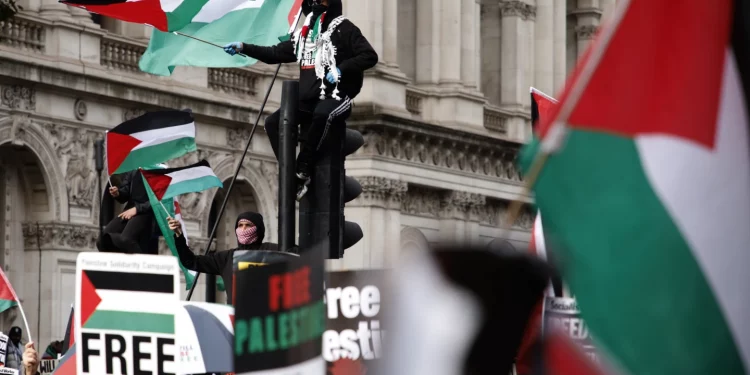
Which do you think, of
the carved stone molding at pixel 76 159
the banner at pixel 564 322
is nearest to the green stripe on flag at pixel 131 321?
the banner at pixel 564 322

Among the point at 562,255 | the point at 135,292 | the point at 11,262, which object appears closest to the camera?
the point at 562,255

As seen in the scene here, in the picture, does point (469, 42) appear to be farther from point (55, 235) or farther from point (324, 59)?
point (324, 59)

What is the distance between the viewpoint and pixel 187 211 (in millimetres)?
29219

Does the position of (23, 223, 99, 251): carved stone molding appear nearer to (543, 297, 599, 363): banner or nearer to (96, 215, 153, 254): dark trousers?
(96, 215, 153, 254): dark trousers

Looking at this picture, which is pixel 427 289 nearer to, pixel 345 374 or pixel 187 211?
pixel 345 374

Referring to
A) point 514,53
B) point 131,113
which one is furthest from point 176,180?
point 514,53

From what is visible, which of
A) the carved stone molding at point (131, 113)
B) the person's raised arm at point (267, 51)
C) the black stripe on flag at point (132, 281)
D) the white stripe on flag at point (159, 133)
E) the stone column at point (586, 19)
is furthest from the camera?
the stone column at point (586, 19)

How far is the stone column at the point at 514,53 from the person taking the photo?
41.7 m

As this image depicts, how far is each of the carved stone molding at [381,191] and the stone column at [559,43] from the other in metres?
8.16

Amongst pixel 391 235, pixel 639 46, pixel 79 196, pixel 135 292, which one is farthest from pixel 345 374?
pixel 391 235

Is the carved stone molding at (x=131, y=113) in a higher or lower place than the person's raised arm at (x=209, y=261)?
higher

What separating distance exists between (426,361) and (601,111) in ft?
2.50

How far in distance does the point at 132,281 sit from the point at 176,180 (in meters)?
6.84

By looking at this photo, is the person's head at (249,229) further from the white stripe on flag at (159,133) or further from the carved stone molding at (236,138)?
the carved stone molding at (236,138)
